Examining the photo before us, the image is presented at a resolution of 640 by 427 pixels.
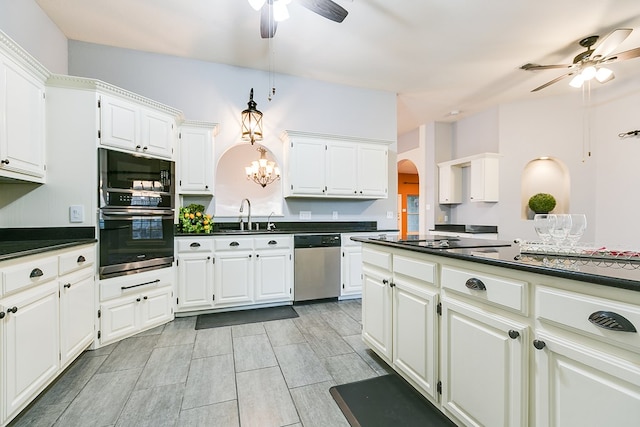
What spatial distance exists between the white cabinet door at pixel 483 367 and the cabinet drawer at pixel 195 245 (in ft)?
8.32

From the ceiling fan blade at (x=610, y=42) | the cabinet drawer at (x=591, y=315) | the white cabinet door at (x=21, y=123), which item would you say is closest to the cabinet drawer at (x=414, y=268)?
the cabinet drawer at (x=591, y=315)

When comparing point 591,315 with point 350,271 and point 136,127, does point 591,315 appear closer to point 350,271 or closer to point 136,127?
point 350,271

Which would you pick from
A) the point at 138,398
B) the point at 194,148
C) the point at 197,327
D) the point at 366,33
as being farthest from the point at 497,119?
the point at 138,398

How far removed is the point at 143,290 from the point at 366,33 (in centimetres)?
352

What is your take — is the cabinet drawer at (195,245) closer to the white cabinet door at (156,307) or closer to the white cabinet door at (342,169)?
the white cabinet door at (156,307)

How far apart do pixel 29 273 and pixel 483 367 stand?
242 cm

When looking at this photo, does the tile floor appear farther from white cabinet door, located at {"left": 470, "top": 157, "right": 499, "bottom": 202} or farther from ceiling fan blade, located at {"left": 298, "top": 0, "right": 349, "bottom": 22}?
white cabinet door, located at {"left": 470, "top": 157, "right": 499, "bottom": 202}

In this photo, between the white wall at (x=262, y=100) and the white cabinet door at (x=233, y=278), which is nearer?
the white cabinet door at (x=233, y=278)

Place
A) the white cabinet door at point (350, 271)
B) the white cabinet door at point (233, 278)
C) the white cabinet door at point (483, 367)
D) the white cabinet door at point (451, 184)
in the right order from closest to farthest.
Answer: the white cabinet door at point (483, 367) → the white cabinet door at point (233, 278) → the white cabinet door at point (350, 271) → the white cabinet door at point (451, 184)

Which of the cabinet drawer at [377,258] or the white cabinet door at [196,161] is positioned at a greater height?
the white cabinet door at [196,161]

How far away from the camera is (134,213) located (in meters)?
2.68

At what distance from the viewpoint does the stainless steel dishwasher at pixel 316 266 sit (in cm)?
356

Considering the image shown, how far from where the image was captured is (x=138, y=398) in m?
1.77

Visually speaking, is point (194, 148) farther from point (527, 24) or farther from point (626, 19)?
point (626, 19)
